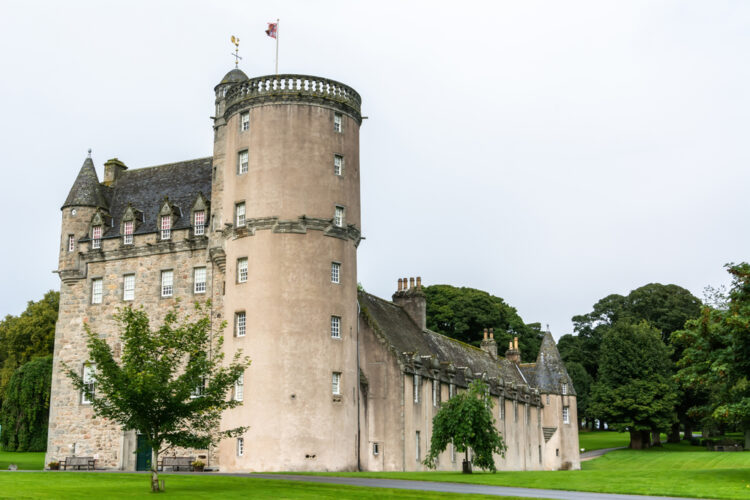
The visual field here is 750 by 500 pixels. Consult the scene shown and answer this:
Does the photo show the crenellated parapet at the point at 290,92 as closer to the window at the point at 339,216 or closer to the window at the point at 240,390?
the window at the point at 339,216

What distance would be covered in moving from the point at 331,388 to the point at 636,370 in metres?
45.3

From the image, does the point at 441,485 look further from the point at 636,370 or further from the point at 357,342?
the point at 636,370

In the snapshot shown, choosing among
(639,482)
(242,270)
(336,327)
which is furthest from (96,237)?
(639,482)

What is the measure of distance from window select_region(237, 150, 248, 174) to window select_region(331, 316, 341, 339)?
8418mm

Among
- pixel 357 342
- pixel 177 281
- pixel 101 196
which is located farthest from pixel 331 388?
pixel 101 196

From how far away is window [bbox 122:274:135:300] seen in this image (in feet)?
151

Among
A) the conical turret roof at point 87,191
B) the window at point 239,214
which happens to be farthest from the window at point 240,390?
the conical turret roof at point 87,191

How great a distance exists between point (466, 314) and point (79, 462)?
5017 centimetres

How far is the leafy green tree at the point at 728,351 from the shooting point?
1219 inches

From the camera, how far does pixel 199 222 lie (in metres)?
45.2

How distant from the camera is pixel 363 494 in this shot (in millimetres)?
23781

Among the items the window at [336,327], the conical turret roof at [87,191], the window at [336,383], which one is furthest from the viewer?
the conical turret roof at [87,191]

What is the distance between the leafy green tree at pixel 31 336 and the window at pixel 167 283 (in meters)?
27.8

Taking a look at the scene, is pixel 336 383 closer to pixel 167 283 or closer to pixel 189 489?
pixel 167 283
